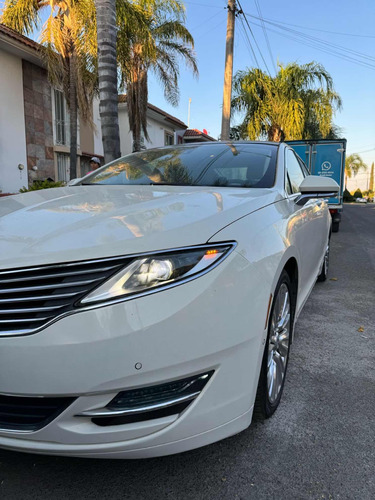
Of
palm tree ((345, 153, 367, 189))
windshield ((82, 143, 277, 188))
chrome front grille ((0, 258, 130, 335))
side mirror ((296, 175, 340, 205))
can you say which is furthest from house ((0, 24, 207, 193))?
palm tree ((345, 153, 367, 189))

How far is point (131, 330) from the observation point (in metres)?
1.32

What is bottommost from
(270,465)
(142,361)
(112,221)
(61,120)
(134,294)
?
(270,465)

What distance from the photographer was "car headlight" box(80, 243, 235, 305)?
4.49 feet

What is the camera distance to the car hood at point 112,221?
1431 millimetres

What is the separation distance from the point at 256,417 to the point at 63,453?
36.9 inches

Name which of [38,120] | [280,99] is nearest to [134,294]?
[38,120]

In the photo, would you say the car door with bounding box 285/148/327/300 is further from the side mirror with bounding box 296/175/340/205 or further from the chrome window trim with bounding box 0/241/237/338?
the chrome window trim with bounding box 0/241/237/338

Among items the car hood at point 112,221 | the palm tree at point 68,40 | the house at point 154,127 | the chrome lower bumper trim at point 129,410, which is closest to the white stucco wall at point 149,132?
the house at point 154,127

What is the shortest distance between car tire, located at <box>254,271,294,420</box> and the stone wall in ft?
41.2

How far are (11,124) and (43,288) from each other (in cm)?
1245

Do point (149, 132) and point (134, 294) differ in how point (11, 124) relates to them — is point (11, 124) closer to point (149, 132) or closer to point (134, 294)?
point (149, 132)

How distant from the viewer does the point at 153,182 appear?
9.02 feet

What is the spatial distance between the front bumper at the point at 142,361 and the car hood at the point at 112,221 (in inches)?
8.0

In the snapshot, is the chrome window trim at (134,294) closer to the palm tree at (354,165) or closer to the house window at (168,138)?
the house window at (168,138)
